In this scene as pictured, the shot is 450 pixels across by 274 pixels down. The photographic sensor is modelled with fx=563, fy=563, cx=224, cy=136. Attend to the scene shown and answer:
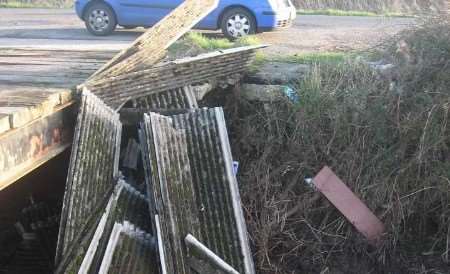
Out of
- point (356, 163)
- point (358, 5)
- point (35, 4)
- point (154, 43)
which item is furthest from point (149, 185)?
point (35, 4)

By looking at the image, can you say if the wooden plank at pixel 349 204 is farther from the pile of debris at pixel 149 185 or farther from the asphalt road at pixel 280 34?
the asphalt road at pixel 280 34

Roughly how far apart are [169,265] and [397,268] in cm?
226

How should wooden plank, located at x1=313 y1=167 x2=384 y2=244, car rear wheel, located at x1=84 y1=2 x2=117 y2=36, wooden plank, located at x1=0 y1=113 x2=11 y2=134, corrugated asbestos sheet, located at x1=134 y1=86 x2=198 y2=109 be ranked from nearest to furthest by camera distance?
wooden plank, located at x1=0 y1=113 x2=11 y2=134
wooden plank, located at x1=313 y1=167 x2=384 y2=244
corrugated asbestos sheet, located at x1=134 y1=86 x2=198 y2=109
car rear wheel, located at x1=84 y1=2 x2=117 y2=36

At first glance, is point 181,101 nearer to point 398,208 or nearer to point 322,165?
point 322,165

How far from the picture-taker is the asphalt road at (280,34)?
27.7 feet

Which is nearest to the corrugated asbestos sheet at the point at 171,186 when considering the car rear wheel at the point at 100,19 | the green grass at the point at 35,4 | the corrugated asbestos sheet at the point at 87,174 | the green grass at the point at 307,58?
the corrugated asbestos sheet at the point at 87,174

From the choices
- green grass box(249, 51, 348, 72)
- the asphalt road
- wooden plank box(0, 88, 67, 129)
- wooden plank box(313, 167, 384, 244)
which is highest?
the asphalt road

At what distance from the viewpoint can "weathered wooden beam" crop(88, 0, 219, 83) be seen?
19.1 feet

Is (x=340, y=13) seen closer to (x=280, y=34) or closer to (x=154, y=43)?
(x=280, y=34)

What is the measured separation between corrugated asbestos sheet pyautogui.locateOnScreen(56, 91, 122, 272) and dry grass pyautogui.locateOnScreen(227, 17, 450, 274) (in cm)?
154

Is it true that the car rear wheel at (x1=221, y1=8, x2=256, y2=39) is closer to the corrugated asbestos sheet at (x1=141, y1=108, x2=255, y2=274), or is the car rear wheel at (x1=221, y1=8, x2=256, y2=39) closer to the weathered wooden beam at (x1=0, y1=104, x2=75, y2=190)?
the corrugated asbestos sheet at (x1=141, y1=108, x2=255, y2=274)

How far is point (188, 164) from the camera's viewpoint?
5.50 metres

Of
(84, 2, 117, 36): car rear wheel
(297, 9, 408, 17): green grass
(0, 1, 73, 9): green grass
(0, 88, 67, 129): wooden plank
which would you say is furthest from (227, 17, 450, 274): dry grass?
(0, 1, 73, 9): green grass

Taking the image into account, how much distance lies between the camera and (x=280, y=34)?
32.7 feet
